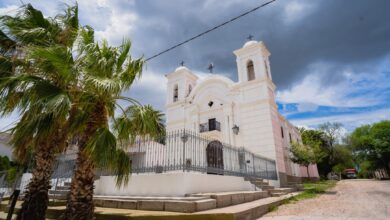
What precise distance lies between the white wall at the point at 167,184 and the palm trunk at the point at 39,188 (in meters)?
1.90

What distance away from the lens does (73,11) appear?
7289 mm

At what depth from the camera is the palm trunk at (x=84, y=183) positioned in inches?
188

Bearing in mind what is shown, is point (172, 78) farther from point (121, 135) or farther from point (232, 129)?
point (121, 135)

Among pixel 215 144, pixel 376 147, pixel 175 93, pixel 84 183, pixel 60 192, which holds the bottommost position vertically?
pixel 60 192

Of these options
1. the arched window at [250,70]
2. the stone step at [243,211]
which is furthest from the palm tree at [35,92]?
the arched window at [250,70]

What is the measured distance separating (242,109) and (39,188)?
15084mm

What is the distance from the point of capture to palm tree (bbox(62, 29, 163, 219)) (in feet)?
15.9

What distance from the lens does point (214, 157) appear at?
9.74 m

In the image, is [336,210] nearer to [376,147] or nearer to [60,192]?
[60,192]

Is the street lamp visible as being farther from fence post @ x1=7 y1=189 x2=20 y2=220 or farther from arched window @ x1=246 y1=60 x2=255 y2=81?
fence post @ x1=7 y1=189 x2=20 y2=220

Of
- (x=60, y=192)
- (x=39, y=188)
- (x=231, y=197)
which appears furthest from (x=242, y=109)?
(x=39, y=188)

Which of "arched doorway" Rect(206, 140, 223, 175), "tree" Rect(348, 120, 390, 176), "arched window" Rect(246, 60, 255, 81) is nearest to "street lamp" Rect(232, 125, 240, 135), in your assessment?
"arched window" Rect(246, 60, 255, 81)

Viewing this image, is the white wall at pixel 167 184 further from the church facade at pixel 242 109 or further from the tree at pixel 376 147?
the tree at pixel 376 147

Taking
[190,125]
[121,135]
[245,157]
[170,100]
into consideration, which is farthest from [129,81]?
[170,100]
